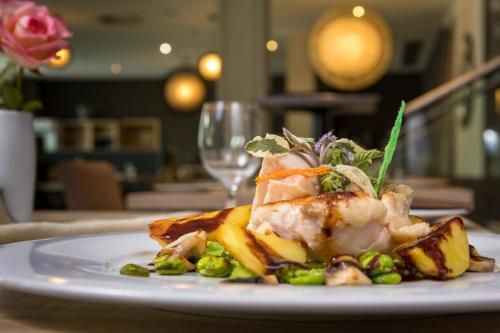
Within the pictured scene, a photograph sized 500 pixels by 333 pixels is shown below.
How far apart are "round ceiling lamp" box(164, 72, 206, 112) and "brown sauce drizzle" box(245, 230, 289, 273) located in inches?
572

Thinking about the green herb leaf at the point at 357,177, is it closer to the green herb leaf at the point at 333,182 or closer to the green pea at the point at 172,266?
the green herb leaf at the point at 333,182

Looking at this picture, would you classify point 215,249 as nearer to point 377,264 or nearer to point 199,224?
point 199,224

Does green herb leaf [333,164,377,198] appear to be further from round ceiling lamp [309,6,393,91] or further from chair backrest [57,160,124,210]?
round ceiling lamp [309,6,393,91]

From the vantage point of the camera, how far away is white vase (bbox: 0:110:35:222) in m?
1.22

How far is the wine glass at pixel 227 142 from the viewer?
4.46 ft

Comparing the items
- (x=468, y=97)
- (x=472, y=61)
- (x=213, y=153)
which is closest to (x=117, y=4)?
(x=472, y=61)

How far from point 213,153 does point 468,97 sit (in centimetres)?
528

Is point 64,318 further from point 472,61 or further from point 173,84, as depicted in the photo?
point 173,84

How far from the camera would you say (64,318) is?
53cm

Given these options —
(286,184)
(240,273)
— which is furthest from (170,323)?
(286,184)

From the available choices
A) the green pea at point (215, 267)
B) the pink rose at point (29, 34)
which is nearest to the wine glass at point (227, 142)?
the pink rose at point (29, 34)

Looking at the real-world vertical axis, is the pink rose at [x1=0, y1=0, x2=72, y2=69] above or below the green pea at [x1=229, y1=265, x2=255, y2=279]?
above

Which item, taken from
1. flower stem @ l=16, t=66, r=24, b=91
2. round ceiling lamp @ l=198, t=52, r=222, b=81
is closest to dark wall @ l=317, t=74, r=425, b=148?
round ceiling lamp @ l=198, t=52, r=222, b=81

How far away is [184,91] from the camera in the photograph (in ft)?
49.5
